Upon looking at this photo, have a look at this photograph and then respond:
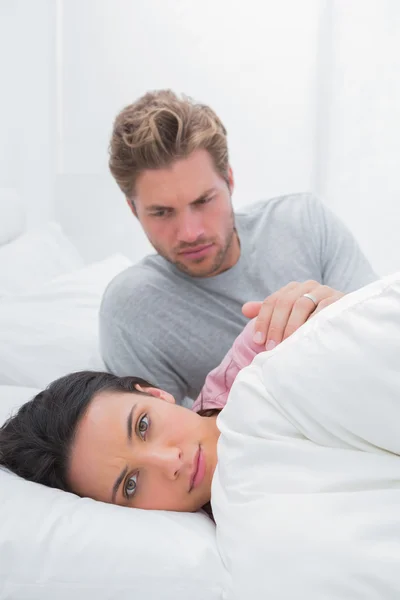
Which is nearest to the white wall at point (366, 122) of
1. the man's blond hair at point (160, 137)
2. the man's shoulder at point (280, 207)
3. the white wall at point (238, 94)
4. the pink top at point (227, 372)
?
the white wall at point (238, 94)

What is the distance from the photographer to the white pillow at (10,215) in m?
2.21

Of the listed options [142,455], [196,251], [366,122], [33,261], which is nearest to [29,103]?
[33,261]

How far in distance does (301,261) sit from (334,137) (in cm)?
163

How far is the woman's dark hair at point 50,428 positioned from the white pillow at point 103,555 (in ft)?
0.62

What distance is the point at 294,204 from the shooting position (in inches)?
72.4

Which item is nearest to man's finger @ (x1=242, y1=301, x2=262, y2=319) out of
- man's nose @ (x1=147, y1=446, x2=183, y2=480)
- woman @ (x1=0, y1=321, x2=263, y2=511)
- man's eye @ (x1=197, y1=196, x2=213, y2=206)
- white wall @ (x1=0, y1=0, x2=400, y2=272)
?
woman @ (x1=0, y1=321, x2=263, y2=511)

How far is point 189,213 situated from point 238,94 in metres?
1.68

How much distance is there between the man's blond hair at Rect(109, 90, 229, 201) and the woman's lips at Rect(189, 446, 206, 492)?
2.43 ft

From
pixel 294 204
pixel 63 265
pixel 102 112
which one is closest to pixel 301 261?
pixel 294 204

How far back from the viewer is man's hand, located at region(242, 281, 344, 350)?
3.80 feet

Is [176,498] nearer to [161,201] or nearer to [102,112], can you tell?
[161,201]

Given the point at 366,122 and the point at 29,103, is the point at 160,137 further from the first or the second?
the point at 366,122

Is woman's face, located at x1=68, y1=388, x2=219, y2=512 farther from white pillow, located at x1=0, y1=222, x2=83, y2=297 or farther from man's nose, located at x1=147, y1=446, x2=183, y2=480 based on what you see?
white pillow, located at x1=0, y1=222, x2=83, y2=297

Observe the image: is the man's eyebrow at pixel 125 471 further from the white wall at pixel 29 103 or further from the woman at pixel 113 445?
the white wall at pixel 29 103
